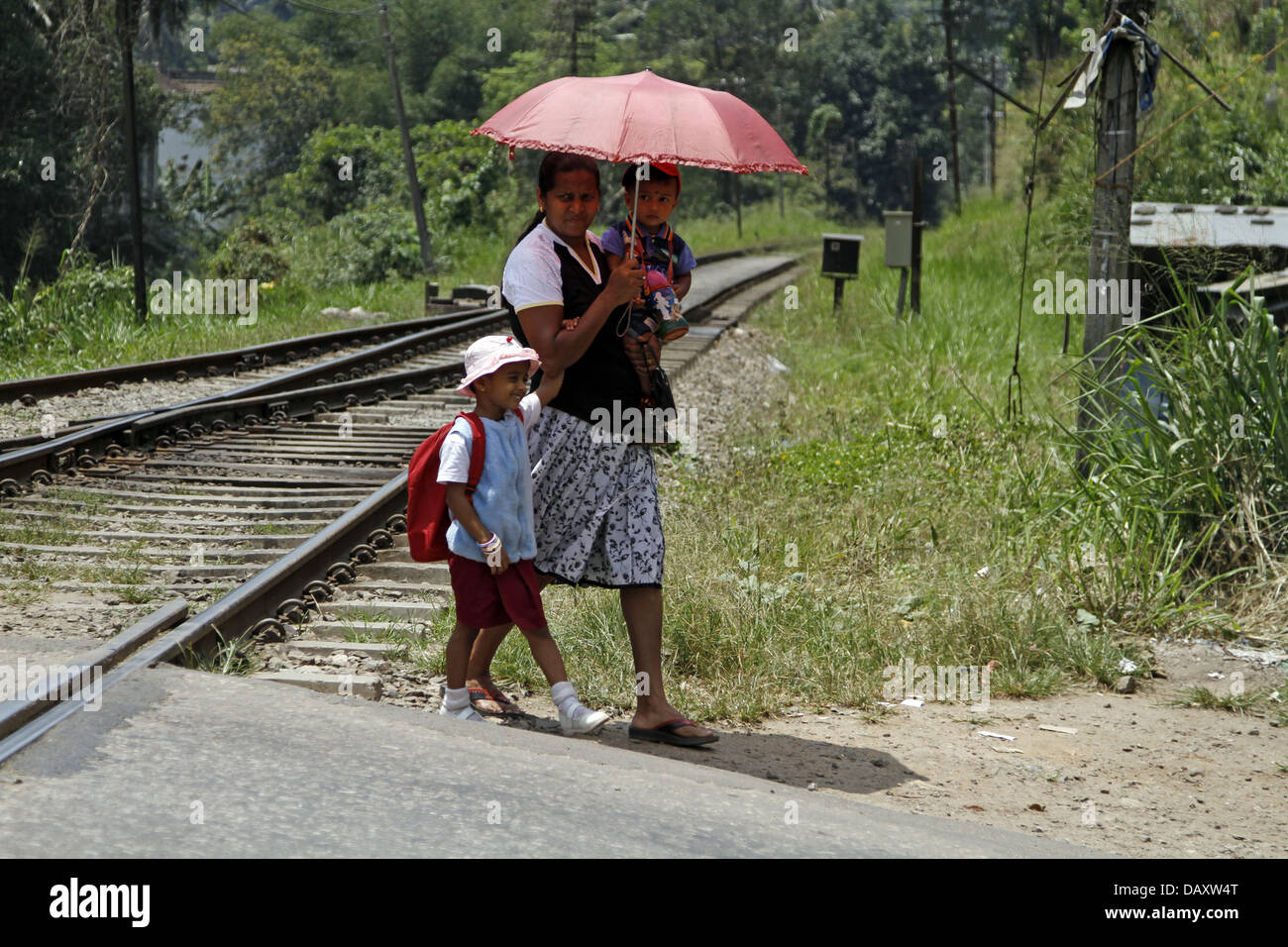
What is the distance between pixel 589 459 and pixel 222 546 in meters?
2.64

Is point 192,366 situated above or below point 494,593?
above

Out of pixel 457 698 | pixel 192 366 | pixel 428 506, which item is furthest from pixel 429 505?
pixel 192 366

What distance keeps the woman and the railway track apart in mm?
849

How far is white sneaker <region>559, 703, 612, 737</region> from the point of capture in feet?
13.4

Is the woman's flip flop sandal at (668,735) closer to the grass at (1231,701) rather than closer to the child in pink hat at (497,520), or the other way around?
the child in pink hat at (497,520)

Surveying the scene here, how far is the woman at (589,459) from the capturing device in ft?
13.1

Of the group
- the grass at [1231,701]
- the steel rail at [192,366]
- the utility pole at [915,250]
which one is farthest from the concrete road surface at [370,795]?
the utility pole at [915,250]

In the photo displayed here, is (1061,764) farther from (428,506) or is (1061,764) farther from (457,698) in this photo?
(428,506)

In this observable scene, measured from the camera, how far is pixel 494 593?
165 inches

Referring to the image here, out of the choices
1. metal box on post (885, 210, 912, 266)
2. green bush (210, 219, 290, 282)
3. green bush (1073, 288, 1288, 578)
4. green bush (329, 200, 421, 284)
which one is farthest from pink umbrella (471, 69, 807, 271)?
green bush (329, 200, 421, 284)

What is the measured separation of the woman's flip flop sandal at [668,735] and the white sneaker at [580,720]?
179 millimetres

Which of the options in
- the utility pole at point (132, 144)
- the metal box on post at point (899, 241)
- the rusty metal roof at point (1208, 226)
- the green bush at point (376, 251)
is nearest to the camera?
the rusty metal roof at point (1208, 226)

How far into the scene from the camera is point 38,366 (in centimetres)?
1252
